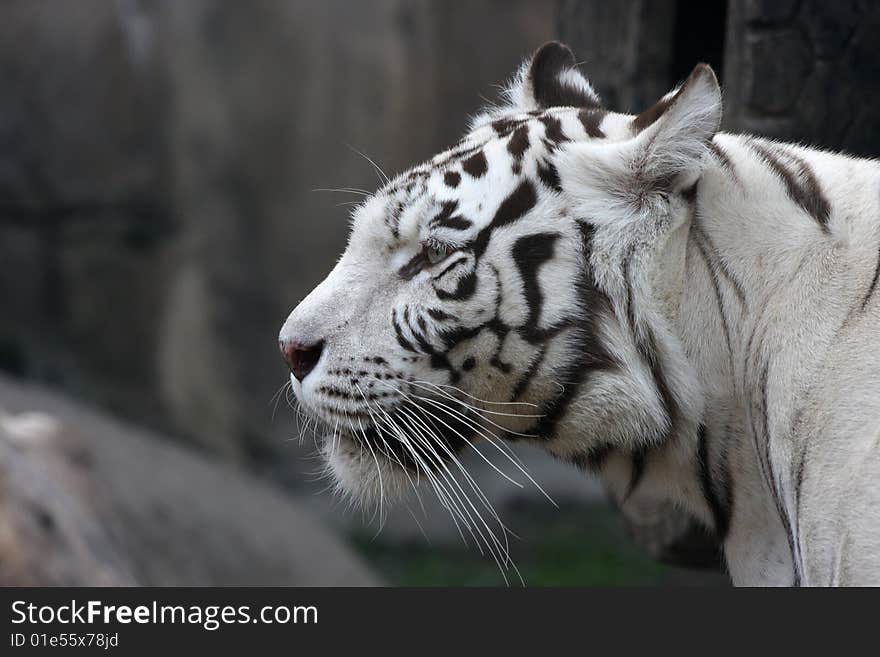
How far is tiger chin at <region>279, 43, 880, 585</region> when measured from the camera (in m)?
1.89

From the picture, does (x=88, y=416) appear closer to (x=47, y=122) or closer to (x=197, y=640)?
(x=47, y=122)

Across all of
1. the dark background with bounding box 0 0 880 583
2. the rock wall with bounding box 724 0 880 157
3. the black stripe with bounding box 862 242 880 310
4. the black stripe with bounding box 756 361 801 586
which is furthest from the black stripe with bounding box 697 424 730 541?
the dark background with bounding box 0 0 880 583

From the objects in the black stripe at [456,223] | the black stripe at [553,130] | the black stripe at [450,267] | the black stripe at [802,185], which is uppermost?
A: the black stripe at [553,130]

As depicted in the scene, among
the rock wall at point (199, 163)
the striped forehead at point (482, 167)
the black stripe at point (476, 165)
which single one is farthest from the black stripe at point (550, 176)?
the rock wall at point (199, 163)

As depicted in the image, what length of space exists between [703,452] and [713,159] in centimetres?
53

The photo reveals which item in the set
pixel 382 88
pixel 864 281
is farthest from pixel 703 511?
pixel 382 88

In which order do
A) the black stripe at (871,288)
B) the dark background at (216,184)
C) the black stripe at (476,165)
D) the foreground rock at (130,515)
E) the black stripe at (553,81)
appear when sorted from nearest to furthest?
the black stripe at (871,288) → the black stripe at (476,165) → the black stripe at (553,81) → the foreground rock at (130,515) → the dark background at (216,184)

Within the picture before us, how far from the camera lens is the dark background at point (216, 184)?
6453 mm

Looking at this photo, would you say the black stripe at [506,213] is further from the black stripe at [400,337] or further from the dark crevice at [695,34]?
the dark crevice at [695,34]

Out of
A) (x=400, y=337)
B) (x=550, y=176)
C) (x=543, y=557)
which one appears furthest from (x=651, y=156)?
(x=543, y=557)

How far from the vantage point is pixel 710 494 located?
209 cm

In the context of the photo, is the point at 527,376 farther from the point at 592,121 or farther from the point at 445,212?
the point at 592,121

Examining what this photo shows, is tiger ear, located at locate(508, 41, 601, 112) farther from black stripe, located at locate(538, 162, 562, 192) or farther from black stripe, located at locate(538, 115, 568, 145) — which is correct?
black stripe, located at locate(538, 162, 562, 192)

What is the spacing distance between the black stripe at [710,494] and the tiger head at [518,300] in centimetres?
7
